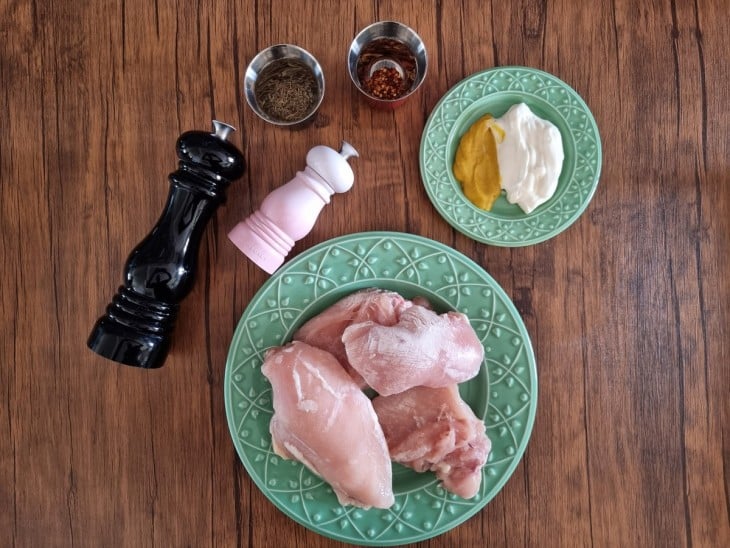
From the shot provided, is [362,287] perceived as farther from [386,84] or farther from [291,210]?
[386,84]

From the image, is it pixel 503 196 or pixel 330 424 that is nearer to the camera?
pixel 330 424

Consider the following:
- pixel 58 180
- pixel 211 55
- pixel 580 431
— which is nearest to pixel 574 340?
pixel 580 431

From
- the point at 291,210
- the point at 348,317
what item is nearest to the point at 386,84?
the point at 291,210

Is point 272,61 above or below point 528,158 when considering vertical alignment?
above

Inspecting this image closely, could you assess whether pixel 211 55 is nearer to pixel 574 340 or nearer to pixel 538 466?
pixel 574 340

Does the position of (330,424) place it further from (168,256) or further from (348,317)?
(168,256)

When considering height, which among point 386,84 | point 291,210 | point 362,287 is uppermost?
point 386,84

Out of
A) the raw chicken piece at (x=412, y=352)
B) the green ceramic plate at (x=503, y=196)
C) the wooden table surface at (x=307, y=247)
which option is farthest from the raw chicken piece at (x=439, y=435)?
the green ceramic plate at (x=503, y=196)
